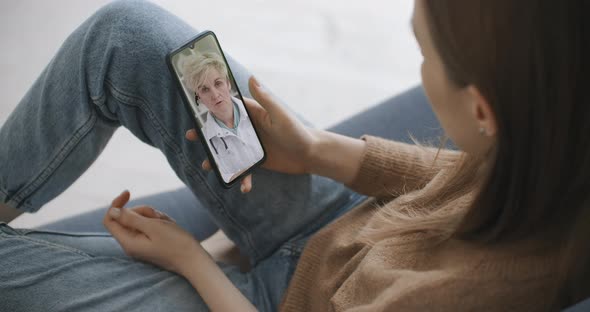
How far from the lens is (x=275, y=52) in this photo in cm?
164

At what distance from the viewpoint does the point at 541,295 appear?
0.58 m

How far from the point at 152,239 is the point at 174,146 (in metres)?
0.13

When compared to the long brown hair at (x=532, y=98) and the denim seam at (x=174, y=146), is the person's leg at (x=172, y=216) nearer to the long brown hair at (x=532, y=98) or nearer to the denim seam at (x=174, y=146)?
the denim seam at (x=174, y=146)

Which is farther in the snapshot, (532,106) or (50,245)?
(50,245)

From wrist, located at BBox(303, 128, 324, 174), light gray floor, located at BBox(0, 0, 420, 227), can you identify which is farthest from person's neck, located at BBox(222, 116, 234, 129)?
light gray floor, located at BBox(0, 0, 420, 227)

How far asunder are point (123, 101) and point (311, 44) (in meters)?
0.97

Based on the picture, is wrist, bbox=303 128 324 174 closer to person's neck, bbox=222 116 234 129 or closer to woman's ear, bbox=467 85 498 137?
person's neck, bbox=222 116 234 129

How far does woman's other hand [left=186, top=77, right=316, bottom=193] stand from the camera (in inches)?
31.3

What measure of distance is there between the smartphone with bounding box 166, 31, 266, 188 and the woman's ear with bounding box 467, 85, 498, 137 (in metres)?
0.34

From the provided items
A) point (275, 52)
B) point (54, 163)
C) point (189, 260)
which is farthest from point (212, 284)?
point (275, 52)

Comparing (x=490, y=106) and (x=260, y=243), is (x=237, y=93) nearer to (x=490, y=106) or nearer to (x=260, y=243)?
(x=260, y=243)

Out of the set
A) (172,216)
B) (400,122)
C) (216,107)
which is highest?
(216,107)

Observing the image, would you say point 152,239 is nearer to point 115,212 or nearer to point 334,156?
point 115,212

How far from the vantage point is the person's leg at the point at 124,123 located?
30.5 inches
